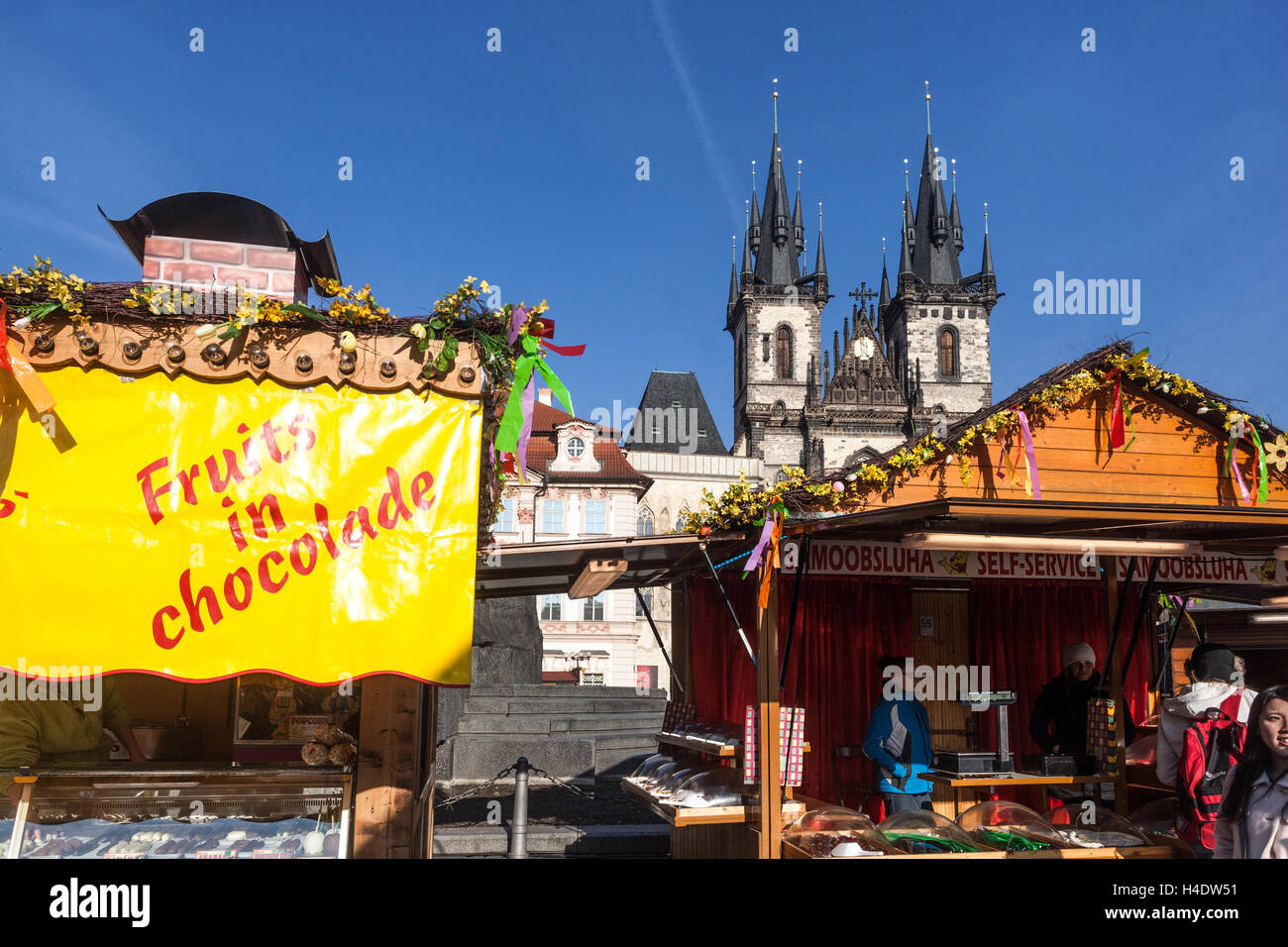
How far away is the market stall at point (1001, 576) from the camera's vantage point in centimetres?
861

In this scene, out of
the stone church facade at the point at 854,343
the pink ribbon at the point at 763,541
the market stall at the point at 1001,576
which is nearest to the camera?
the pink ribbon at the point at 763,541

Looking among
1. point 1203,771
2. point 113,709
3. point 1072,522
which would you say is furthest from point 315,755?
point 1203,771

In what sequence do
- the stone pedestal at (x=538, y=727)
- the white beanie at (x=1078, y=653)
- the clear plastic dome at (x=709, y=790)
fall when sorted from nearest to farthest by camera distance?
1. the clear plastic dome at (x=709, y=790)
2. the white beanie at (x=1078, y=653)
3. the stone pedestal at (x=538, y=727)

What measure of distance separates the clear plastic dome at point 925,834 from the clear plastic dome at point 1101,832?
638 mm

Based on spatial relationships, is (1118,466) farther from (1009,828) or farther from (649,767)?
(649,767)

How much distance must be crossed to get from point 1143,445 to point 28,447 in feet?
31.9

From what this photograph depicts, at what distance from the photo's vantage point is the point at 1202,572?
9.55 meters

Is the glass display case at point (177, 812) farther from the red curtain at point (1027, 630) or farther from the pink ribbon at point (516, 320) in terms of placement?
the red curtain at point (1027, 630)

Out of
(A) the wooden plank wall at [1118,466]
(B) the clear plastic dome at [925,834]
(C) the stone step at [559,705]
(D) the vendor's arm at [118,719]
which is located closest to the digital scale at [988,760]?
(B) the clear plastic dome at [925,834]

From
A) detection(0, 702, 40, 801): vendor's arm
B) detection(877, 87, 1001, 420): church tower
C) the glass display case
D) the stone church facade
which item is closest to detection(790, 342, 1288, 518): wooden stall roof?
the glass display case

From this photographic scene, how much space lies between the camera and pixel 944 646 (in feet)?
30.7

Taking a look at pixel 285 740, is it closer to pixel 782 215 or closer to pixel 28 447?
pixel 28 447

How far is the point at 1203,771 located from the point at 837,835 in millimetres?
2116
